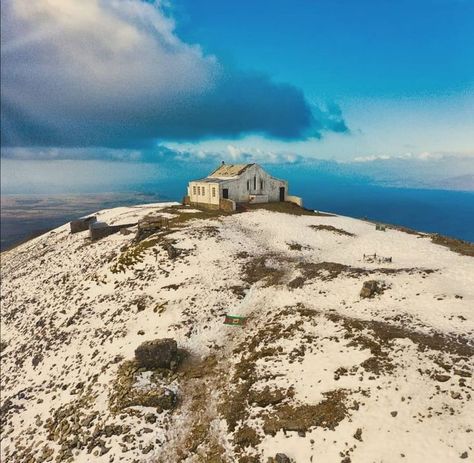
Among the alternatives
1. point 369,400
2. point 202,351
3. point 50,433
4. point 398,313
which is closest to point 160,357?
point 202,351

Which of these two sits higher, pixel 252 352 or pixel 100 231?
pixel 100 231

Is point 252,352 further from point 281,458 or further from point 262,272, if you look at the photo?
point 262,272

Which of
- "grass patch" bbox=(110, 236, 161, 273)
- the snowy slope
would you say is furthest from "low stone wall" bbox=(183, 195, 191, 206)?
"grass patch" bbox=(110, 236, 161, 273)

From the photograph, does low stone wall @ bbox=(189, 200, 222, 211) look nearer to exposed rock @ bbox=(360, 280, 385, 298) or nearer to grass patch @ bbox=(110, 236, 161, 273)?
grass patch @ bbox=(110, 236, 161, 273)

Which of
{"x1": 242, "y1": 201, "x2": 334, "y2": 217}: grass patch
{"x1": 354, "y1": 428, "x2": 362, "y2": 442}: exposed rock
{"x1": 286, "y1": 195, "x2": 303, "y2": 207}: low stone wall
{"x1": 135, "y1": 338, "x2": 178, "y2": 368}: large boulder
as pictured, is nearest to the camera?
{"x1": 354, "y1": 428, "x2": 362, "y2": 442}: exposed rock

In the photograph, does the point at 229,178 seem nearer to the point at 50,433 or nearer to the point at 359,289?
the point at 359,289

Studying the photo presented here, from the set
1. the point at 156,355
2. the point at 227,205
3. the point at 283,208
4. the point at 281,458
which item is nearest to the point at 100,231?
the point at 227,205

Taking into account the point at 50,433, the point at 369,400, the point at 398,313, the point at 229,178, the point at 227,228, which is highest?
the point at 229,178
